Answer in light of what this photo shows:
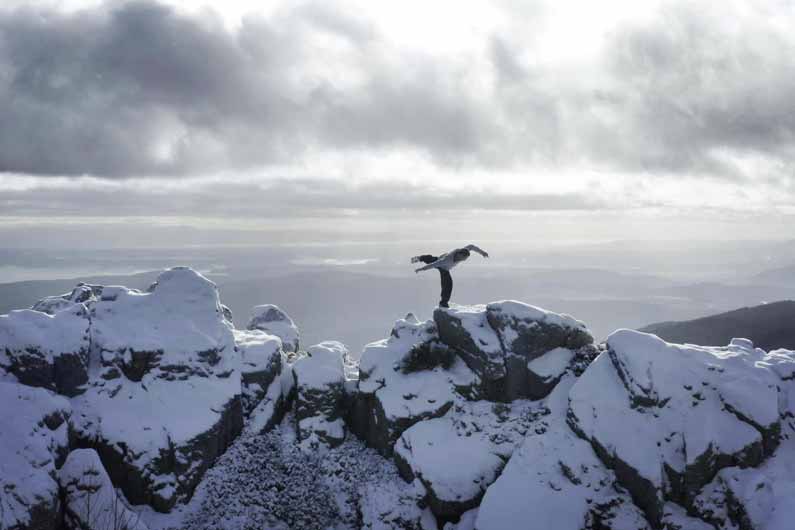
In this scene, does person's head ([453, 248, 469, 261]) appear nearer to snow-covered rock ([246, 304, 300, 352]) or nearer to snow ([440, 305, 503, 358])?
snow ([440, 305, 503, 358])

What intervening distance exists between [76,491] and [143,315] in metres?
10.3

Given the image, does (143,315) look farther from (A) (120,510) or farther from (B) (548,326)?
(B) (548,326)

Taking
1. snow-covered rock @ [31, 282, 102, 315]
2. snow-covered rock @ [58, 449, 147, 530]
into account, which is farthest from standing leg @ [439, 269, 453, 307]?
snow-covered rock @ [31, 282, 102, 315]

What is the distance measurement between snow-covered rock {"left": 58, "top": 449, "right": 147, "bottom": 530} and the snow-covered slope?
7cm

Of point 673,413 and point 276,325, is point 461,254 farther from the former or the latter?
point 276,325

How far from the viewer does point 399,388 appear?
2516 centimetres

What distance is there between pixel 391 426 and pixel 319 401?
4.53 m

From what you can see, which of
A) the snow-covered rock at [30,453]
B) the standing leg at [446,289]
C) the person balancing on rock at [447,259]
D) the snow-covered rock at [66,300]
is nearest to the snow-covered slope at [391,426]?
the snow-covered rock at [30,453]

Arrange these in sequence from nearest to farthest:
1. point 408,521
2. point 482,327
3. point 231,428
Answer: point 408,521, point 231,428, point 482,327

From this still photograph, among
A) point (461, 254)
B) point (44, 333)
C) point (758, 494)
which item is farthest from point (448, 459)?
point (44, 333)

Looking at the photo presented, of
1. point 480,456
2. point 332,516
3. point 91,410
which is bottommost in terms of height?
point 332,516

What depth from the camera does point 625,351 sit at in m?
22.4

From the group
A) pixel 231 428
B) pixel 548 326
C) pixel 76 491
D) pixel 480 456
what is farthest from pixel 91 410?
pixel 548 326

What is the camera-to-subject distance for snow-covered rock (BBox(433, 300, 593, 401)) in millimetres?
24812
